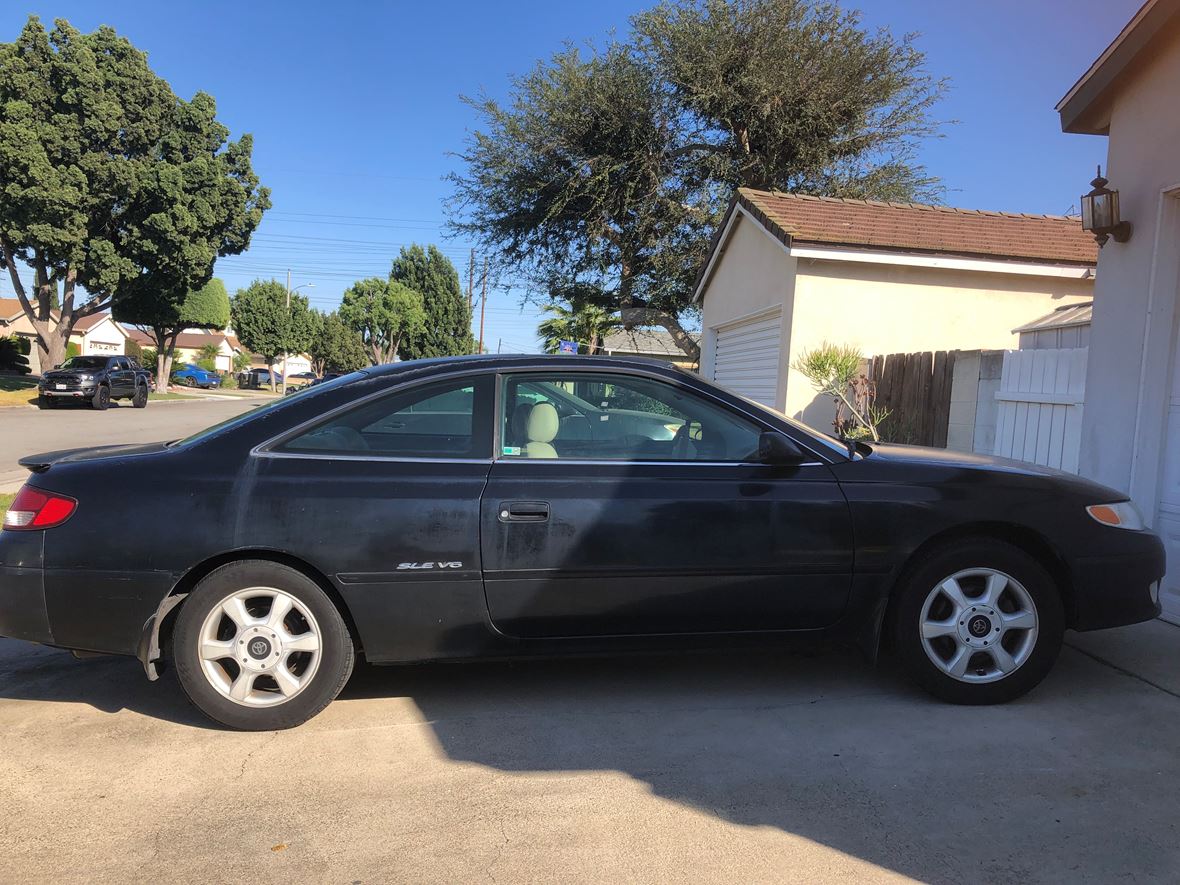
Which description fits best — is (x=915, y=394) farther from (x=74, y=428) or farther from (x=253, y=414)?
(x=74, y=428)

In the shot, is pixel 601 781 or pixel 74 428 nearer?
pixel 601 781

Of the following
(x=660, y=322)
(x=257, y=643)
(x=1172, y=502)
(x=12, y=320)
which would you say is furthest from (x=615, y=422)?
(x=12, y=320)

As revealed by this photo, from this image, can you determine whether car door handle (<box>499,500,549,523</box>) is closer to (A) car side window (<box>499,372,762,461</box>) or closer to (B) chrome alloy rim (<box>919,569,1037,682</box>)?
(A) car side window (<box>499,372,762,461</box>)

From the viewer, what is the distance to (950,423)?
A: 27.1ft

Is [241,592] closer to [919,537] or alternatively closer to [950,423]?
[919,537]

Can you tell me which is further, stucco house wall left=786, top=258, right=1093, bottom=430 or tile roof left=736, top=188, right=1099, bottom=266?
stucco house wall left=786, top=258, right=1093, bottom=430

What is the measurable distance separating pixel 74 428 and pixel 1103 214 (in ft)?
61.2

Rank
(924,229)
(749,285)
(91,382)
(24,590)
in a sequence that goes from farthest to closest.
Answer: (91,382), (749,285), (924,229), (24,590)

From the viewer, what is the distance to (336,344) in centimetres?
6147

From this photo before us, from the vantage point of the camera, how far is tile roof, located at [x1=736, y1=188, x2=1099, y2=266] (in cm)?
1062

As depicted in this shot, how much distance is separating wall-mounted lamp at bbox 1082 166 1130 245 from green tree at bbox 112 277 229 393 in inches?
1237

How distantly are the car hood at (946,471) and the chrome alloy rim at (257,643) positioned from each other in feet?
7.85

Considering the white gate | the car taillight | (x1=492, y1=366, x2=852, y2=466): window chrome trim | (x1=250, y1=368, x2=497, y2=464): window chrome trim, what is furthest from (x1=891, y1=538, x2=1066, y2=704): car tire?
the car taillight

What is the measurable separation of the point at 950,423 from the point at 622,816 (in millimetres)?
6713
